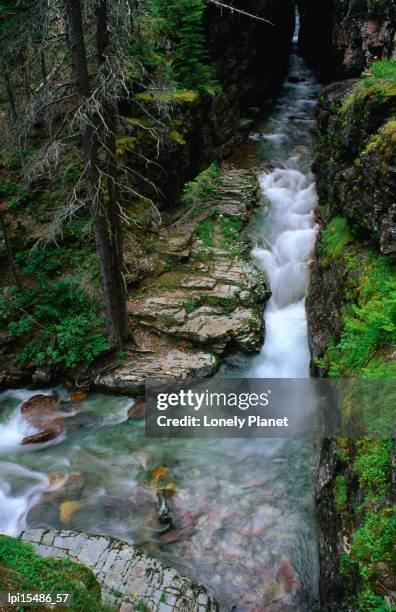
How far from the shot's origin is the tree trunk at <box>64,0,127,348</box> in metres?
6.91

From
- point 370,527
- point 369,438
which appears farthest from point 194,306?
→ point 370,527

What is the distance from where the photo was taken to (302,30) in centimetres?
2881

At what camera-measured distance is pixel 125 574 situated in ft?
20.0

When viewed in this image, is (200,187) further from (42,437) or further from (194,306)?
(42,437)

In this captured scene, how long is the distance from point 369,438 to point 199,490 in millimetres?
3606

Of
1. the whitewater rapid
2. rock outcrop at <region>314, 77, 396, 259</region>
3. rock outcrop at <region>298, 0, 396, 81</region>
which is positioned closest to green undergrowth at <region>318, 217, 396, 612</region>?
rock outcrop at <region>314, 77, 396, 259</region>

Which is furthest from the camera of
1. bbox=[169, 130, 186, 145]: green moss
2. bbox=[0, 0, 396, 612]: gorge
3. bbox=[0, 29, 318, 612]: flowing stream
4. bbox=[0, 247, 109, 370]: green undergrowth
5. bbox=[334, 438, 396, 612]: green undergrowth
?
bbox=[169, 130, 186, 145]: green moss

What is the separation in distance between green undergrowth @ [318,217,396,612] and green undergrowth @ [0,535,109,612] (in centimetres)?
315

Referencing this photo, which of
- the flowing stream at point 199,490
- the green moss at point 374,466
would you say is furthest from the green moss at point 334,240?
the green moss at point 374,466

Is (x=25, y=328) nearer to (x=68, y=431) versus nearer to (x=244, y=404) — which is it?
(x=68, y=431)

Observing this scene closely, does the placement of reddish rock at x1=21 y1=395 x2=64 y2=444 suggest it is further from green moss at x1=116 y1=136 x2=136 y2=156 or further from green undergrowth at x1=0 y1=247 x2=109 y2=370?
green moss at x1=116 y1=136 x2=136 y2=156

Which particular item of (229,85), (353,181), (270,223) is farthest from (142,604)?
(229,85)

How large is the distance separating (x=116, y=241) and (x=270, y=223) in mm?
7094

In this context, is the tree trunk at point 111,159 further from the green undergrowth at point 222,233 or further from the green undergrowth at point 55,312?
the green undergrowth at point 222,233
